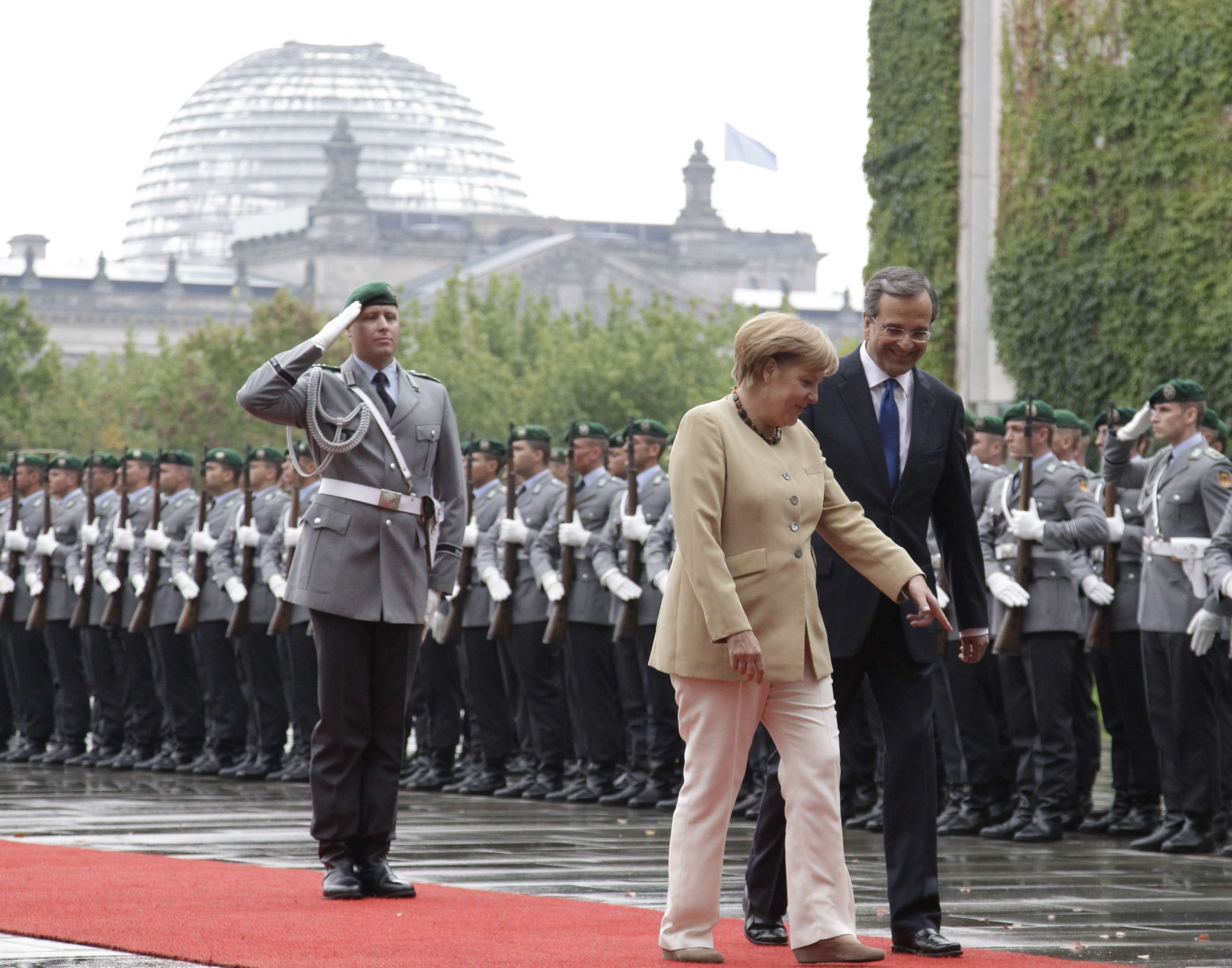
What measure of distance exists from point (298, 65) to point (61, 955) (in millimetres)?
120963

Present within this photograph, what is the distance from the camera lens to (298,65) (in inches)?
4850

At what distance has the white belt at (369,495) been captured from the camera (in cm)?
750

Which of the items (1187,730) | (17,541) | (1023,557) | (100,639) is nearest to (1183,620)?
(1187,730)

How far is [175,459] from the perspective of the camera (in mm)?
15188

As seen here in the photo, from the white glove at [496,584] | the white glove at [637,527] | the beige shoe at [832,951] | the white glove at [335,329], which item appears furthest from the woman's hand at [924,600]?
the white glove at [496,584]

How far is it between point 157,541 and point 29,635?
233 cm

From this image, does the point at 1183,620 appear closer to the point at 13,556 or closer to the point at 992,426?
the point at 992,426

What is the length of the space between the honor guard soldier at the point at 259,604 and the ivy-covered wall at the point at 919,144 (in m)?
8.85

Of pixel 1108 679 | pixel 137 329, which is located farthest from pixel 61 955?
pixel 137 329

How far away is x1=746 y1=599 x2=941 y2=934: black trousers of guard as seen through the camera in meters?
6.16

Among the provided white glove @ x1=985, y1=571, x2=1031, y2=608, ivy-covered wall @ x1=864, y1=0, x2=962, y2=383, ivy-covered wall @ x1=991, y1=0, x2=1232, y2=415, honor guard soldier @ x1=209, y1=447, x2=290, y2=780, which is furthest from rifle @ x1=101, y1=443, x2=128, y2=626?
ivy-covered wall @ x1=991, y1=0, x2=1232, y2=415

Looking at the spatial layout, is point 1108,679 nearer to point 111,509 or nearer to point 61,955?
point 61,955

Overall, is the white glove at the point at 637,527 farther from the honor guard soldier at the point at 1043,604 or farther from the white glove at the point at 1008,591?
the white glove at the point at 1008,591

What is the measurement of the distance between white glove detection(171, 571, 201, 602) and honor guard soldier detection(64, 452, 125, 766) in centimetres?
110
